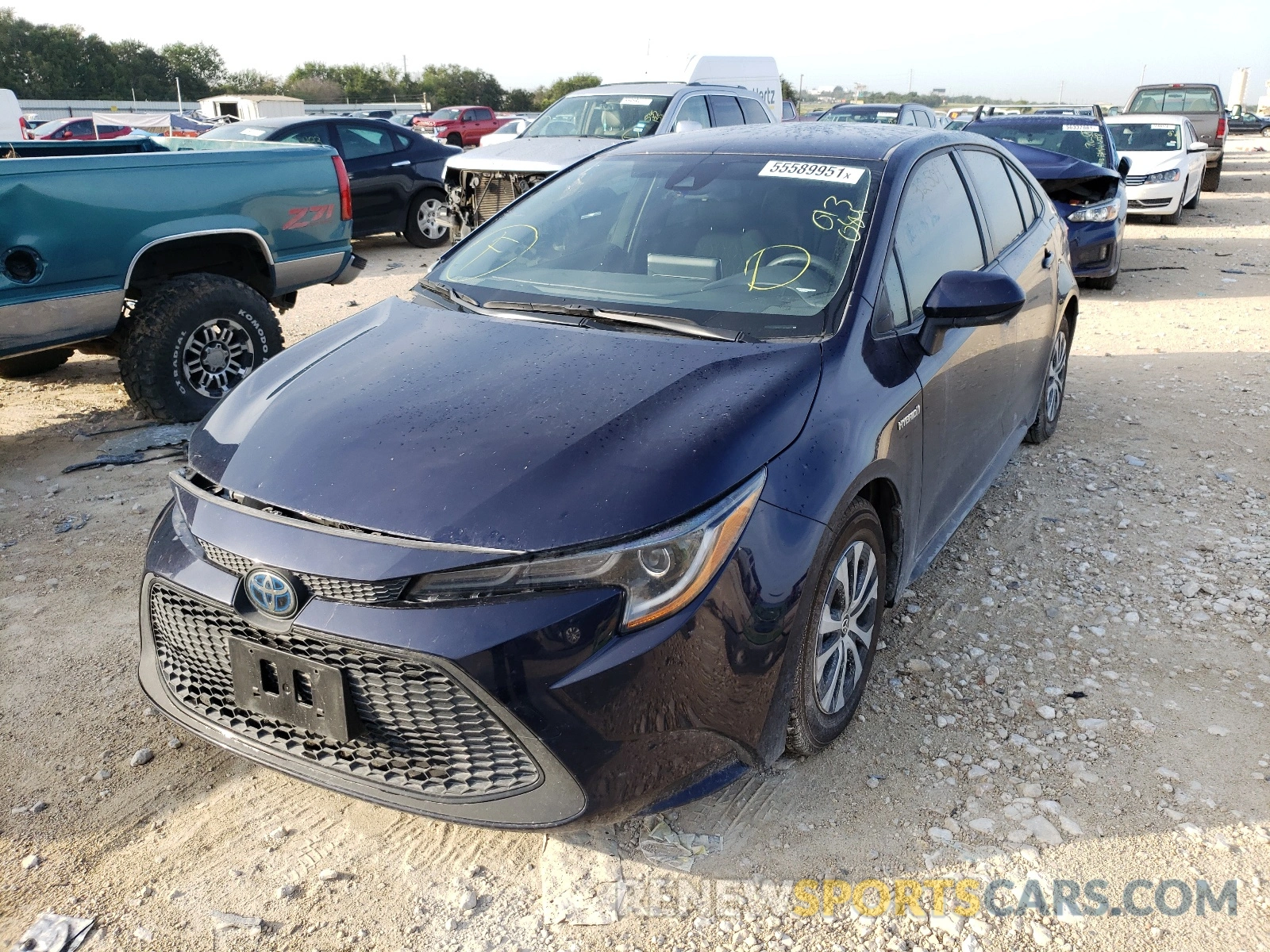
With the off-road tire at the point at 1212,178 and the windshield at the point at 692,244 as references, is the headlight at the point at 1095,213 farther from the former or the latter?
the off-road tire at the point at 1212,178

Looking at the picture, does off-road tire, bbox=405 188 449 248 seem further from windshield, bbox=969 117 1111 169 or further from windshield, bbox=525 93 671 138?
windshield, bbox=969 117 1111 169

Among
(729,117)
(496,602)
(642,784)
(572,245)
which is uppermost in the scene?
(729,117)

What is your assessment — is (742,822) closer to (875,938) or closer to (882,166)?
(875,938)

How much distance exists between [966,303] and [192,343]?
4.29m

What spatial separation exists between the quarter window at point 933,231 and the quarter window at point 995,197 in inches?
7.6

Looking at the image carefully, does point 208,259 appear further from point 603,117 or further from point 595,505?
point 603,117

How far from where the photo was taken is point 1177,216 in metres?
14.2

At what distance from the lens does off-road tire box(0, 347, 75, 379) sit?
6273 mm

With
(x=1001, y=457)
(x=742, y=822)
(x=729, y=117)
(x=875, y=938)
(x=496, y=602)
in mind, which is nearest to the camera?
(x=496, y=602)

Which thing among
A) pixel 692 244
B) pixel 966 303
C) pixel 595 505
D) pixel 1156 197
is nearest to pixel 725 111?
pixel 1156 197

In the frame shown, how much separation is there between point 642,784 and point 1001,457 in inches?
105

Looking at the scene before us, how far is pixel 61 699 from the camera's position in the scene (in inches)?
124

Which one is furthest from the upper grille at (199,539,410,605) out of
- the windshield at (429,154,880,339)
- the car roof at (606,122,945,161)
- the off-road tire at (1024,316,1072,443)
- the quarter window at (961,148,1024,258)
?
the off-road tire at (1024,316,1072,443)

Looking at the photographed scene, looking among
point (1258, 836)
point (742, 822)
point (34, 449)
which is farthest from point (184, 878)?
point (34, 449)
